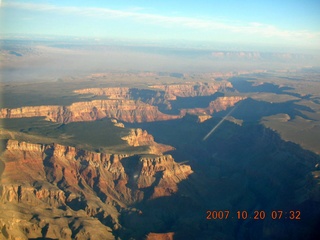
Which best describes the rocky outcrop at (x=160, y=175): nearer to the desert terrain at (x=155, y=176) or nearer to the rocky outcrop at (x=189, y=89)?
the desert terrain at (x=155, y=176)

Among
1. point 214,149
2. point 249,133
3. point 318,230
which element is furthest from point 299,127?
point 318,230

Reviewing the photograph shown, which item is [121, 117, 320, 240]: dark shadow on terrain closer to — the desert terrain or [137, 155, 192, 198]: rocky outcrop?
the desert terrain
